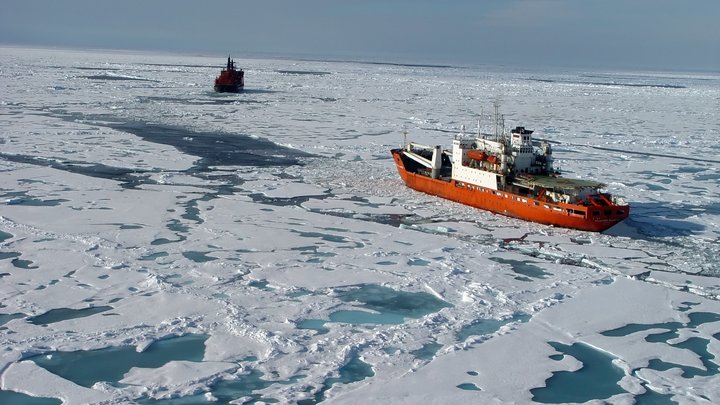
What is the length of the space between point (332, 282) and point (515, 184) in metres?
6.76

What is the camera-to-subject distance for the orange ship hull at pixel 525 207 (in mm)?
13398

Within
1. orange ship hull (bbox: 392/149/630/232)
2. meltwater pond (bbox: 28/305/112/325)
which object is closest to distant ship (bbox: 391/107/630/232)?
orange ship hull (bbox: 392/149/630/232)

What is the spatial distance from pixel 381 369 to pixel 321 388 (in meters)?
0.72

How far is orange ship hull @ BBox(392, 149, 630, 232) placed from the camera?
44.0ft

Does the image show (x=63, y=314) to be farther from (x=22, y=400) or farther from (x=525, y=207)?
(x=525, y=207)

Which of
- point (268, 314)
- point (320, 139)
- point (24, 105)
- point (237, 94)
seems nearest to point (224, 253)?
point (268, 314)

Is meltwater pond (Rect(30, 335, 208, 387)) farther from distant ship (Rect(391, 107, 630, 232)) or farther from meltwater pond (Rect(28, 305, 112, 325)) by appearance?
distant ship (Rect(391, 107, 630, 232))

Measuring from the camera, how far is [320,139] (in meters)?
24.7

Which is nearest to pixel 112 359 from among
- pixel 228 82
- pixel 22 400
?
pixel 22 400

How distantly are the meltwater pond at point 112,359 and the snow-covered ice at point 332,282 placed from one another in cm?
4

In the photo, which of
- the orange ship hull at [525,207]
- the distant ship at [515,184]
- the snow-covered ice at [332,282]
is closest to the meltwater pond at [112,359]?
the snow-covered ice at [332,282]

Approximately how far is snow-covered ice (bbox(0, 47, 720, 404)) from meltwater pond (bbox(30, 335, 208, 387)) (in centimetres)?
4

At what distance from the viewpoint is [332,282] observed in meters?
9.80

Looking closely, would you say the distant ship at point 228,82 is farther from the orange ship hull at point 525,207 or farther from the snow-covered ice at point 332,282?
the orange ship hull at point 525,207
